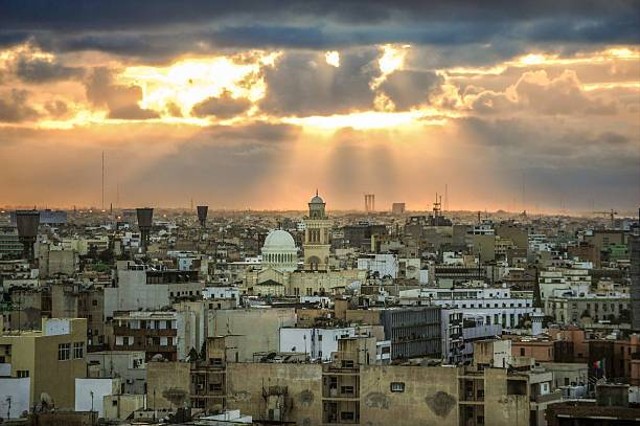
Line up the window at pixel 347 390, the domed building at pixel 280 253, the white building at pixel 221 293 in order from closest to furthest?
1. the window at pixel 347 390
2. the white building at pixel 221 293
3. the domed building at pixel 280 253

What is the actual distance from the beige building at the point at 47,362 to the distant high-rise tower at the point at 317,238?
53.5 meters

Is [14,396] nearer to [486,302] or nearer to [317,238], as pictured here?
[486,302]

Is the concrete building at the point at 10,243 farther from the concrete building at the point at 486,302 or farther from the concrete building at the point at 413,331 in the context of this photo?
the concrete building at the point at 413,331

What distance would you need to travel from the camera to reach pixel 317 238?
373 feet

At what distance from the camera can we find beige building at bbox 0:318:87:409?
51.2 meters

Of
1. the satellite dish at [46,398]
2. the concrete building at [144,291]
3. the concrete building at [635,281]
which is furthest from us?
the concrete building at [635,281]

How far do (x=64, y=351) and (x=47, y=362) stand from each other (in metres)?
0.74

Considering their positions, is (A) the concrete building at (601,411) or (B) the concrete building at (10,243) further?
(B) the concrete building at (10,243)

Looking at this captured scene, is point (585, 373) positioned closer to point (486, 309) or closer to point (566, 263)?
point (486, 309)

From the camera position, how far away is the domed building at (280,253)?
107m

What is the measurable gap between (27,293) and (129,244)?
8181cm

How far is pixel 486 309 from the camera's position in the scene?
85.3 metres

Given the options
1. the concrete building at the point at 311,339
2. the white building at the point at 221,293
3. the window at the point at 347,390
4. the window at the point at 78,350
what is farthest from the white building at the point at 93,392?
the white building at the point at 221,293

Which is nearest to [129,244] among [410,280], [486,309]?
[410,280]
